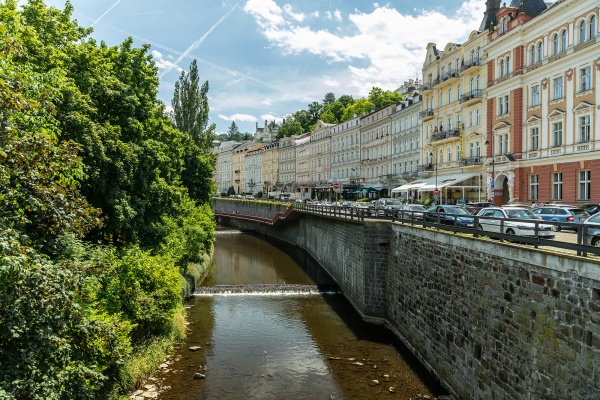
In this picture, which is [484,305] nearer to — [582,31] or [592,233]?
[592,233]

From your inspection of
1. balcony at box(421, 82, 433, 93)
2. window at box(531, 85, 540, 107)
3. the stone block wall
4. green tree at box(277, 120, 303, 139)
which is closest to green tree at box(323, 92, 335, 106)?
green tree at box(277, 120, 303, 139)

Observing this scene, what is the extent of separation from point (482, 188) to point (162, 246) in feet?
104

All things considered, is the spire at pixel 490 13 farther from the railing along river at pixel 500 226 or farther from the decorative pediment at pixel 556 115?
the railing along river at pixel 500 226

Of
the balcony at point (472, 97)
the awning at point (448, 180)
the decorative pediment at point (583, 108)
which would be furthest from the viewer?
the awning at point (448, 180)

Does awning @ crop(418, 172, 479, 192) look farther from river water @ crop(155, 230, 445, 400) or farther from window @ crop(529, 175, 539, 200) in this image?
river water @ crop(155, 230, 445, 400)

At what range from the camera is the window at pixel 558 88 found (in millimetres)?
33094

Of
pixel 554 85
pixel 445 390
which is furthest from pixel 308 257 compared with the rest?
pixel 445 390

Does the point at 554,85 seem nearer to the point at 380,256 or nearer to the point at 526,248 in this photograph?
the point at 380,256

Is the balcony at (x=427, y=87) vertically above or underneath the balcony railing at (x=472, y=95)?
above

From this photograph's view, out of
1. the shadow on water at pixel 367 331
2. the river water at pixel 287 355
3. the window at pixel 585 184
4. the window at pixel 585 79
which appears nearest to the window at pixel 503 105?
the window at pixel 585 79

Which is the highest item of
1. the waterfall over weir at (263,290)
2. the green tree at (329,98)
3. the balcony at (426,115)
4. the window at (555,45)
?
the green tree at (329,98)

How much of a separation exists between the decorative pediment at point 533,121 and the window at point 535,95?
41.8 inches

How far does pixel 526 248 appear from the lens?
448 inches

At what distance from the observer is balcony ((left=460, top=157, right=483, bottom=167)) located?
141ft
